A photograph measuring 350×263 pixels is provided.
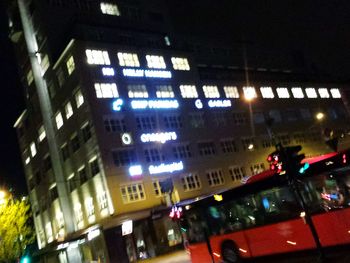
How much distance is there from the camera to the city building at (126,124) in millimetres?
39500

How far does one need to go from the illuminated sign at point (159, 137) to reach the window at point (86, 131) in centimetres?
505

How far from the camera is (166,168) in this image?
41.8 metres

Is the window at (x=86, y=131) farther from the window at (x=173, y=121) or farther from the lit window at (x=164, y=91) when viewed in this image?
the lit window at (x=164, y=91)

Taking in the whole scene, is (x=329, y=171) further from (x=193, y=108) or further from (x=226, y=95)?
(x=226, y=95)

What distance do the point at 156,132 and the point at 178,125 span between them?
328 cm

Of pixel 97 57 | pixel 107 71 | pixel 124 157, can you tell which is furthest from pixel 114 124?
pixel 97 57

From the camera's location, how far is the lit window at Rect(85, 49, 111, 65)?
41906 millimetres

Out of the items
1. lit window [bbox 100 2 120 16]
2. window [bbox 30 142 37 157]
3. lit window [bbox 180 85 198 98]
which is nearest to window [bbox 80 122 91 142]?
lit window [bbox 180 85 198 98]

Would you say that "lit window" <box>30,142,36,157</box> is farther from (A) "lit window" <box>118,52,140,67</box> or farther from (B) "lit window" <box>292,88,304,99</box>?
(B) "lit window" <box>292,88,304,99</box>

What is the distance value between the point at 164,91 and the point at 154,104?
2365 mm

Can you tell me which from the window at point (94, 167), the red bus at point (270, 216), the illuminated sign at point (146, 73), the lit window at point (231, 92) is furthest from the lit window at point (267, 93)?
the red bus at point (270, 216)

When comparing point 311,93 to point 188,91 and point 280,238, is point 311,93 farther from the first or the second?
point 280,238

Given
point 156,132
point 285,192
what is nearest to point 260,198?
point 285,192

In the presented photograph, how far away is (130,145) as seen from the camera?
133 ft
